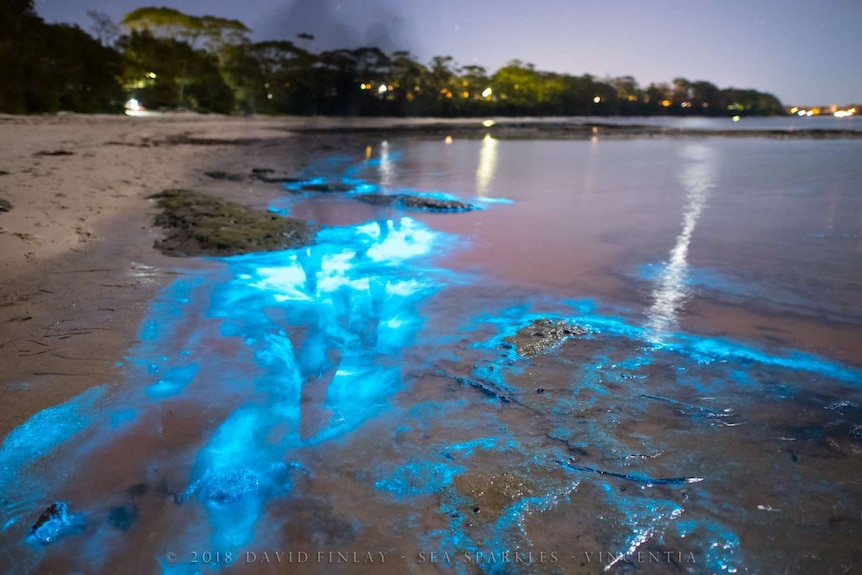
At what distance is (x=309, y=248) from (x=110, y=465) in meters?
4.43

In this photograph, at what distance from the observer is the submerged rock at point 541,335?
12.5 feet

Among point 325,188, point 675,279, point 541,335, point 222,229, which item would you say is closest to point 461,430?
point 541,335

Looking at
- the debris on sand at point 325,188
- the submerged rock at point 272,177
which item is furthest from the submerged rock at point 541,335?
the submerged rock at point 272,177

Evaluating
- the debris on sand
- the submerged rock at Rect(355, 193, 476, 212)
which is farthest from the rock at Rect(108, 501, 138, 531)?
the debris on sand

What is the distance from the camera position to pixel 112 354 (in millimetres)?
3520

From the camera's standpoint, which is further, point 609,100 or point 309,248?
point 609,100

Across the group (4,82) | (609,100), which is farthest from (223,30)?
(609,100)

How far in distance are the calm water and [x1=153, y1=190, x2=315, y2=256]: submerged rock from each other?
1.99 ft

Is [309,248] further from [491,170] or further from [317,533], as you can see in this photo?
[491,170]

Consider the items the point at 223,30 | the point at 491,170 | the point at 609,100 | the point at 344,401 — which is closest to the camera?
the point at 344,401

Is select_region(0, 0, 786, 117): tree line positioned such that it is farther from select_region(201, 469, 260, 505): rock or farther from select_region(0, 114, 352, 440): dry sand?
select_region(201, 469, 260, 505): rock

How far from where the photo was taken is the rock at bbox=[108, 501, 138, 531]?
2.10 metres

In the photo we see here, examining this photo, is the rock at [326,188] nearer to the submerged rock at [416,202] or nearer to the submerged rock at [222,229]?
the submerged rock at [416,202]

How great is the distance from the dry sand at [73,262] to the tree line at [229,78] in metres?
18.3
